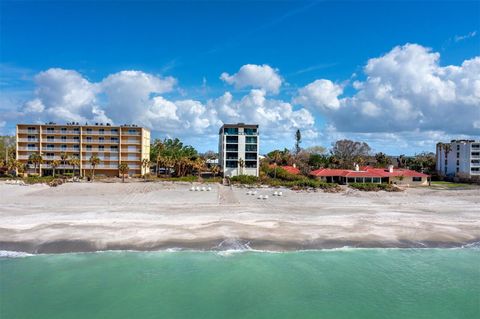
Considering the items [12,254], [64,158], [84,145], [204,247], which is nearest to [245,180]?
[64,158]

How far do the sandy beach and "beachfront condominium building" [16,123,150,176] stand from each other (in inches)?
1224

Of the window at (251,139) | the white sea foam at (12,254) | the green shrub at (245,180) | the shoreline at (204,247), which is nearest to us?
the white sea foam at (12,254)

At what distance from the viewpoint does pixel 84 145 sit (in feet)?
268

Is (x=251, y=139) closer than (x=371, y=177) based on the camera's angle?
No

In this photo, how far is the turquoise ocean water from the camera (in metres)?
18.1

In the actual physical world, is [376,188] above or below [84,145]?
below

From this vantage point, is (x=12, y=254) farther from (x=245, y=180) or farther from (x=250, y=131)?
(x=250, y=131)

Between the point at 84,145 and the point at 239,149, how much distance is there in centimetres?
3719

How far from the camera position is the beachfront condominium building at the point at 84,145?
3157 inches

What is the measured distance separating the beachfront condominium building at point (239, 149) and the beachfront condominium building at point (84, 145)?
21.4m

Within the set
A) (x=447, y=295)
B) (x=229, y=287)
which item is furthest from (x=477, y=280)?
(x=229, y=287)

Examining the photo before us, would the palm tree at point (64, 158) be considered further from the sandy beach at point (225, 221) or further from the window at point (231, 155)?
the window at point (231, 155)

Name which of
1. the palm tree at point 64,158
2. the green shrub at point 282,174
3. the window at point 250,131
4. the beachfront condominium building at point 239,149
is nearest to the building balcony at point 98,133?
the palm tree at point 64,158

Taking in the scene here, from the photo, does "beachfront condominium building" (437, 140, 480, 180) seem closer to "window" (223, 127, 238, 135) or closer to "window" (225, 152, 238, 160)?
"window" (225, 152, 238, 160)
